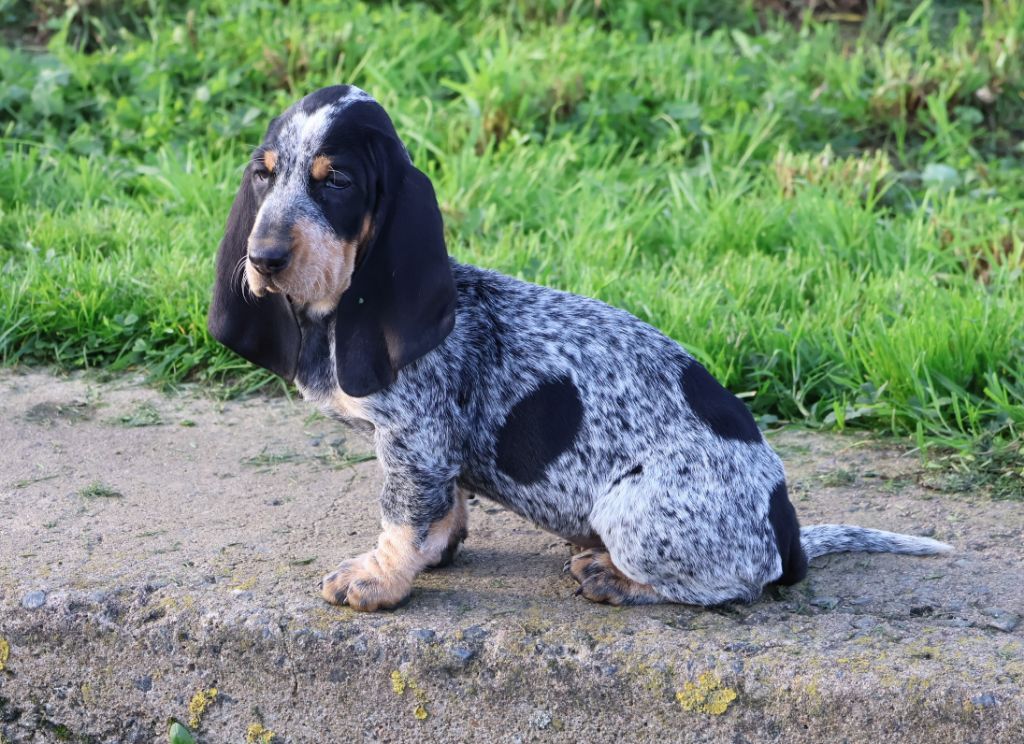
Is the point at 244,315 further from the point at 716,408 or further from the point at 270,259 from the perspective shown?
the point at 716,408

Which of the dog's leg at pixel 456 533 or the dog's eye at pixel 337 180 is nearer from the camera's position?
the dog's eye at pixel 337 180

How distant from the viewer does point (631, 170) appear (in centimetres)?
650

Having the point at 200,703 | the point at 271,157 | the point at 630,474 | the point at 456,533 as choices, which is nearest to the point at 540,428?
the point at 630,474

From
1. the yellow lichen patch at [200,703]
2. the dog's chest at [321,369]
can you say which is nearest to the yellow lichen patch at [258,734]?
the yellow lichen patch at [200,703]

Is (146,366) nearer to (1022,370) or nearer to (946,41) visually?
(1022,370)

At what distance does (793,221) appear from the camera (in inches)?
234

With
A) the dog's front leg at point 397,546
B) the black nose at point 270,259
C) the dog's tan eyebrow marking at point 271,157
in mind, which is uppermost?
the dog's tan eyebrow marking at point 271,157

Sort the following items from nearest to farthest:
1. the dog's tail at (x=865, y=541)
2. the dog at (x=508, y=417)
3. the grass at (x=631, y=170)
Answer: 1. the dog at (x=508, y=417)
2. the dog's tail at (x=865, y=541)
3. the grass at (x=631, y=170)

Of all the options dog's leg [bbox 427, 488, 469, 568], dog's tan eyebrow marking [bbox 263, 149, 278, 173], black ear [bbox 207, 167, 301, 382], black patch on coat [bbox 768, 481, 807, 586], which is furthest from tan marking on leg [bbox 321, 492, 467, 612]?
dog's tan eyebrow marking [bbox 263, 149, 278, 173]

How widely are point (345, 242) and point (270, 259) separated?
8.0 inches

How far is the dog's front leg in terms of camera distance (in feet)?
10.5

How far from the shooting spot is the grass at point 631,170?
4.79 meters

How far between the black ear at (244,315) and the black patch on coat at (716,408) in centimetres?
98

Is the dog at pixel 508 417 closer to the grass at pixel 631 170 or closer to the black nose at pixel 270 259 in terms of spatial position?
the black nose at pixel 270 259
